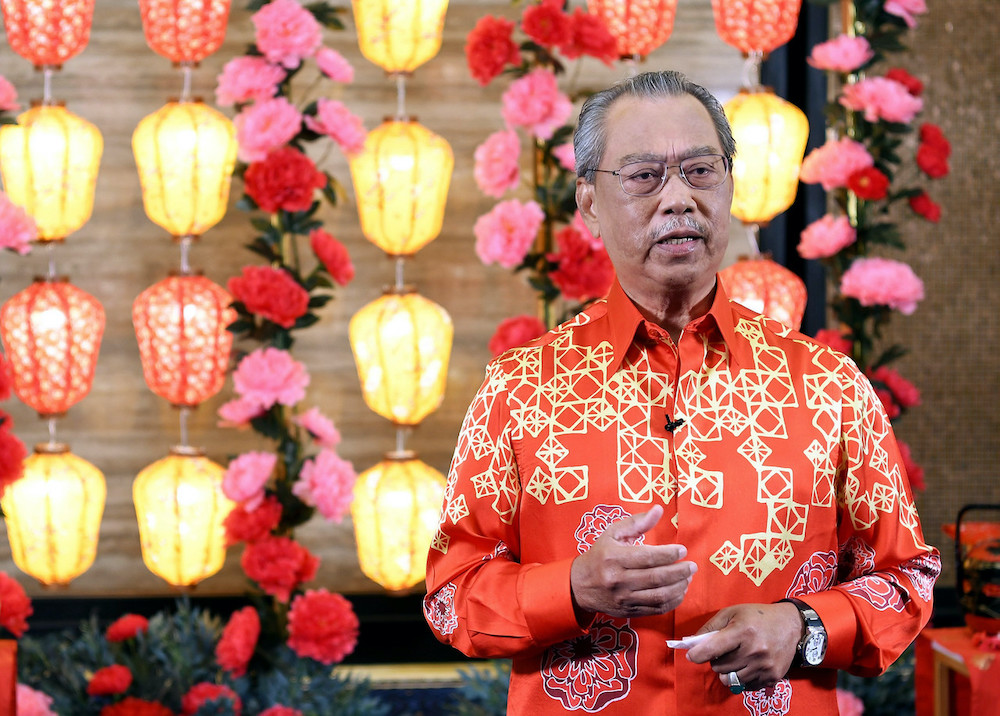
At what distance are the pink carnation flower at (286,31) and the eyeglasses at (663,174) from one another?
1.75m

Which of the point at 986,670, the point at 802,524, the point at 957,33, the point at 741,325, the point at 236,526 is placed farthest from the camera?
the point at 957,33

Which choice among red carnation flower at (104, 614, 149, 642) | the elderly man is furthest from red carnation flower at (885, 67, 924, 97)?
red carnation flower at (104, 614, 149, 642)

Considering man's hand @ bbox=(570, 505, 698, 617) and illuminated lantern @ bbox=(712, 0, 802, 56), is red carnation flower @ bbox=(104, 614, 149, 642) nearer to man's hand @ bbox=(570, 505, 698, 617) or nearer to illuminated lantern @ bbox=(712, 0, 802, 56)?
man's hand @ bbox=(570, 505, 698, 617)

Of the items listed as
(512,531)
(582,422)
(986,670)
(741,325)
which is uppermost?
(741,325)

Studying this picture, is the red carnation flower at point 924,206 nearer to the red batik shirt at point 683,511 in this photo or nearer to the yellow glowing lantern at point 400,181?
the yellow glowing lantern at point 400,181

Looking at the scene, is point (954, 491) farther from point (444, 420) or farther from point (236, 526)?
point (236, 526)

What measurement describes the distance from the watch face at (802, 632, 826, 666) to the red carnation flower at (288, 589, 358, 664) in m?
1.80

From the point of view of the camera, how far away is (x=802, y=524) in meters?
1.13

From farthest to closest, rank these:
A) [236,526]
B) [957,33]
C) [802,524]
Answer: [957,33] < [236,526] < [802,524]

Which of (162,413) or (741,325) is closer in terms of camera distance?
(741,325)

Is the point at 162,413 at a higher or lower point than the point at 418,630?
higher

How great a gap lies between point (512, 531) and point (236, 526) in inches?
65.5

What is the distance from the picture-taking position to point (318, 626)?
8.71ft

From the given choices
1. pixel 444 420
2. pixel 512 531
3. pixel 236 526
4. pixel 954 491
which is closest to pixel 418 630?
pixel 444 420
